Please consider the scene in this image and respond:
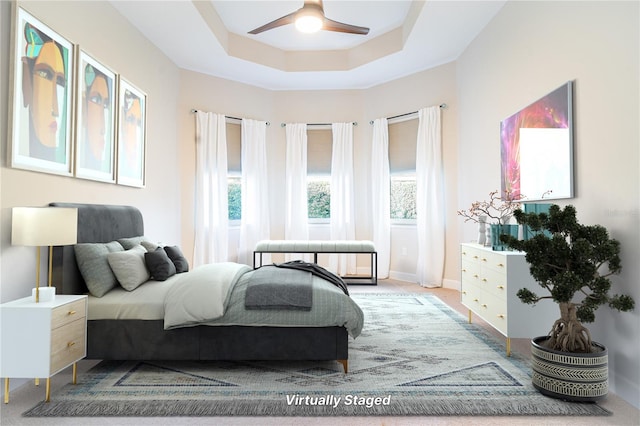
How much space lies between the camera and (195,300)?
8.47 feet

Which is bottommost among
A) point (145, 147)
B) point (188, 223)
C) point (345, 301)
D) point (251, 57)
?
point (345, 301)

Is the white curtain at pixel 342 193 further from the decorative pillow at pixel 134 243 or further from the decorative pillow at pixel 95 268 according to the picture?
the decorative pillow at pixel 95 268

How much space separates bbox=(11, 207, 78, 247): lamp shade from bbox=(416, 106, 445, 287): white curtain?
14.5 ft

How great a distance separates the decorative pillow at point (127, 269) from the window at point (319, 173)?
12.8 feet

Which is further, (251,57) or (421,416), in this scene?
(251,57)

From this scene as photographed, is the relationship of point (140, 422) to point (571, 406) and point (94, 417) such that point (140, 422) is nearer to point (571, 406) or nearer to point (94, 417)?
point (94, 417)

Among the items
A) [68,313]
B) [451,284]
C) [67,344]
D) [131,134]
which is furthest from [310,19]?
[451,284]

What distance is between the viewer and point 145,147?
14.7ft

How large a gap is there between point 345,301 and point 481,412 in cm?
98

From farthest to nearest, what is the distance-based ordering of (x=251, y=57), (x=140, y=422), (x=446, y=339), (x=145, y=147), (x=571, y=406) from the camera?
1. (x=251, y=57)
2. (x=145, y=147)
3. (x=446, y=339)
4. (x=571, y=406)
5. (x=140, y=422)

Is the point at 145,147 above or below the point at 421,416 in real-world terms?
above

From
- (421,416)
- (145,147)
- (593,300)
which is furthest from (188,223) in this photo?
A: (593,300)

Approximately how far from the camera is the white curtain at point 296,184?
6.47 meters

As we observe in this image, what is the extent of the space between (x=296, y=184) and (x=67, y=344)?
Result: 4.51 meters
